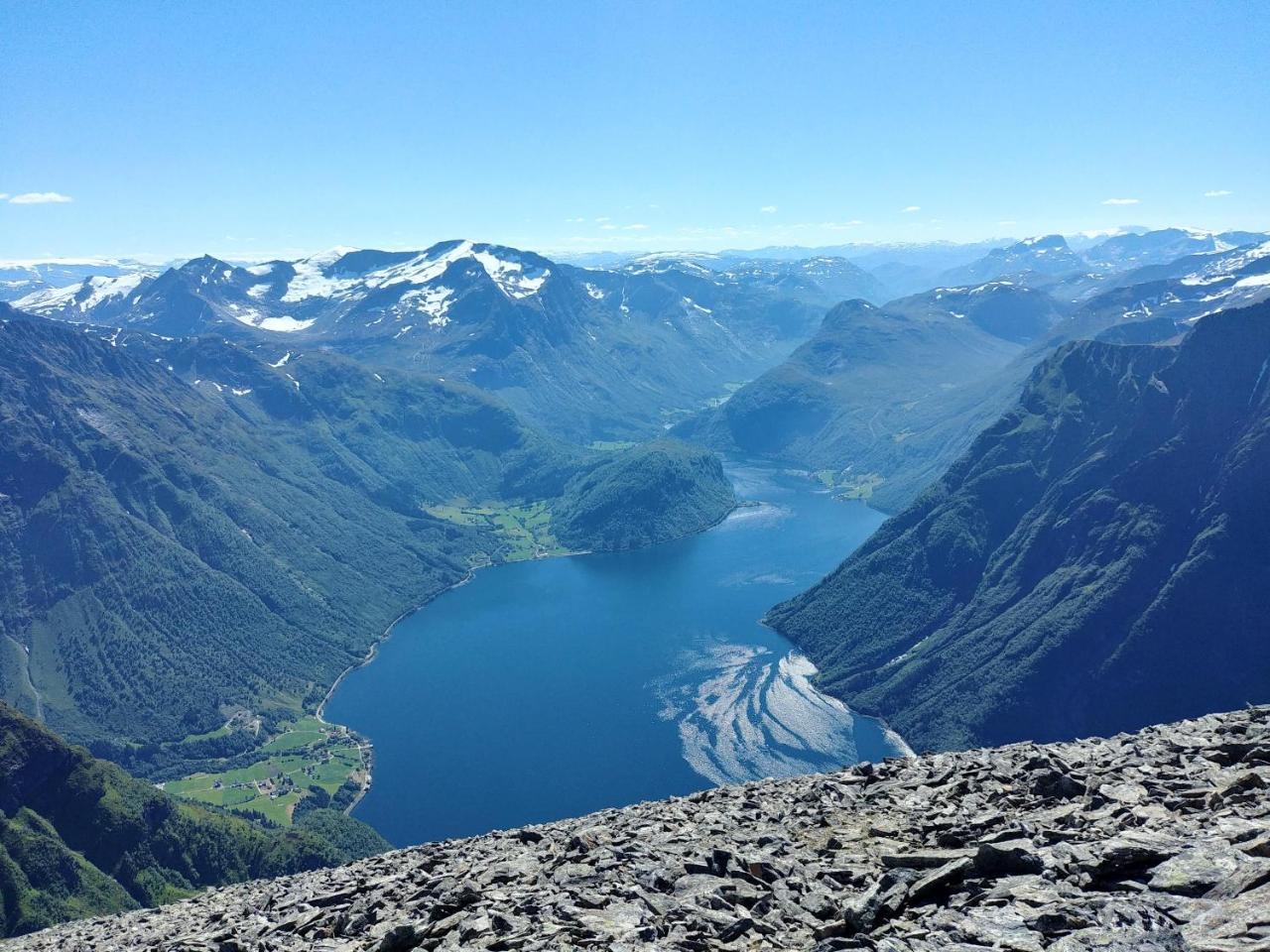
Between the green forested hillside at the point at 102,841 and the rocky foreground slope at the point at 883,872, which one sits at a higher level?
the rocky foreground slope at the point at 883,872

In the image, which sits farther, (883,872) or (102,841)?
(102,841)

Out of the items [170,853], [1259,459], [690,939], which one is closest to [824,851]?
[690,939]

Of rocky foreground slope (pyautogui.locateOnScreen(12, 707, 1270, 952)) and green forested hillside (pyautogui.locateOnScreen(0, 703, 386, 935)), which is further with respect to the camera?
green forested hillside (pyautogui.locateOnScreen(0, 703, 386, 935))

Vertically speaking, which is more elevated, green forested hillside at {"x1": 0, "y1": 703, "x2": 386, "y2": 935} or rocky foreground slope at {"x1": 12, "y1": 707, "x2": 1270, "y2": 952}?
rocky foreground slope at {"x1": 12, "y1": 707, "x2": 1270, "y2": 952}

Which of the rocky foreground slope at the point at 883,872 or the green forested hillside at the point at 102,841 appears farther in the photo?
the green forested hillside at the point at 102,841
